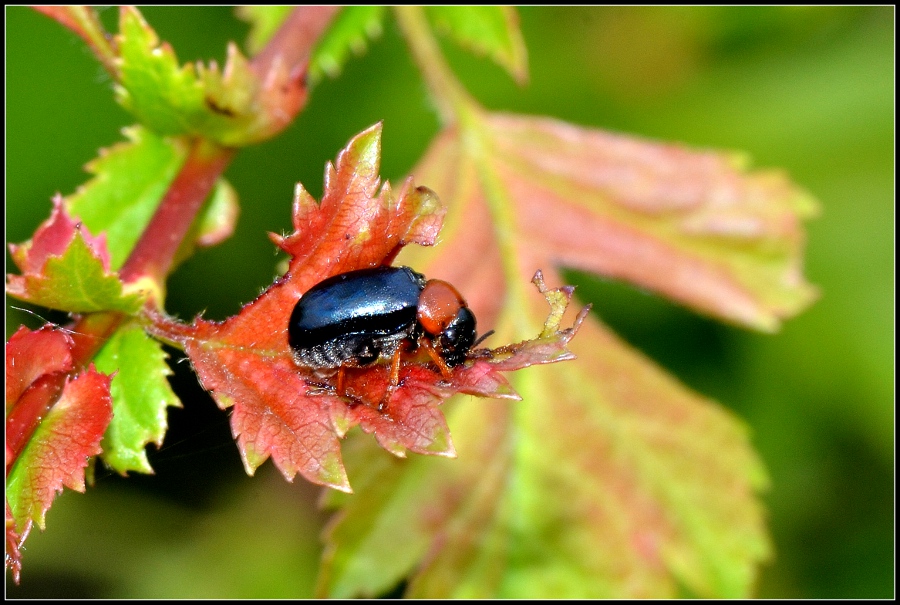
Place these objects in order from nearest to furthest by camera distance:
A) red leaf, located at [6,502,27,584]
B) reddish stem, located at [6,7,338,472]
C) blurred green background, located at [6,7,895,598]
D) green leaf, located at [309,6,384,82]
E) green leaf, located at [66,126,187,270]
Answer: red leaf, located at [6,502,27,584] < reddish stem, located at [6,7,338,472] < green leaf, located at [66,126,187,270] < green leaf, located at [309,6,384,82] < blurred green background, located at [6,7,895,598]

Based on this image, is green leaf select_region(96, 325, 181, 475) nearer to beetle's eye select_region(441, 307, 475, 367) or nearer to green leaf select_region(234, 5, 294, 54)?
beetle's eye select_region(441, 307, 475, 367)

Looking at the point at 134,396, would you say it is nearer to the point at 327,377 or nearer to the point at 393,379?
the point at 327,377

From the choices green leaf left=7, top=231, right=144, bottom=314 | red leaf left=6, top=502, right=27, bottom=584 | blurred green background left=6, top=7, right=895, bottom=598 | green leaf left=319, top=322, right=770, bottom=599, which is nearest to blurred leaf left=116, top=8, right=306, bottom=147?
green leaf left=7, top=231, right=144, bottom=314

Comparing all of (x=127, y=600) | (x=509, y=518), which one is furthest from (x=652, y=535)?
(x=127, y=600)

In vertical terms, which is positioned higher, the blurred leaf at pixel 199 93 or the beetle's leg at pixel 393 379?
the blurred leaf at pixel 199 93

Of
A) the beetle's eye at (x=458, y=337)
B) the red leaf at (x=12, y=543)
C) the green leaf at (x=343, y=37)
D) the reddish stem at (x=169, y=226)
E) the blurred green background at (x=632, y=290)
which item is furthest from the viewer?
the blurred green background at (x=632, y=290)

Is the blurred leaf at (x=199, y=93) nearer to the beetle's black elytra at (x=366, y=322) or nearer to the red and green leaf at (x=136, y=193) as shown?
the red and green leaf at (x=136, y=193)

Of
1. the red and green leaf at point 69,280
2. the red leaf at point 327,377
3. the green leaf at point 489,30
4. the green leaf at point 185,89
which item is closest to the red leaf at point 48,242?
the red and green leaf at point 69,280
